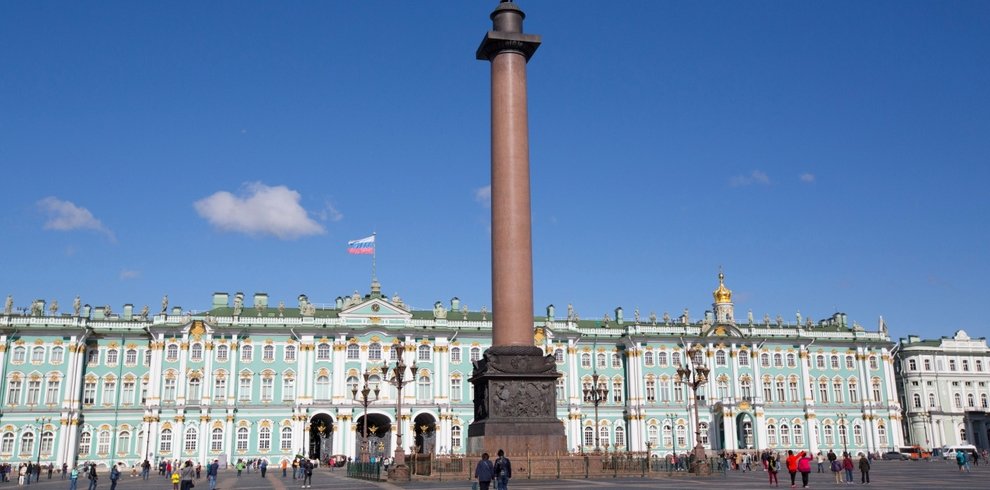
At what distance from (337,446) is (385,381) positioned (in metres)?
6.29

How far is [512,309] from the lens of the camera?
110 feet

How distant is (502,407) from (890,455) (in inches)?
2329

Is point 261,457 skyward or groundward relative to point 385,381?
groundward

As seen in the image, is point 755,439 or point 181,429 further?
point 755,439

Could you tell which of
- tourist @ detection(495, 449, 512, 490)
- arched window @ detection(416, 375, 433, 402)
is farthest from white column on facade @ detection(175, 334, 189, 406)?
tourist @ detection(495, 449, 512, 490)

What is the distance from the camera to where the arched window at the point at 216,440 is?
70625 mm

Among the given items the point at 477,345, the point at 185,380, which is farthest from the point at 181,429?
the point at 477,345

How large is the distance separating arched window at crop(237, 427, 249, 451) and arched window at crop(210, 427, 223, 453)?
4.16 ft

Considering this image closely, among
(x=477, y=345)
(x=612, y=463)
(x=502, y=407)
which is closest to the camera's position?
(x=502, y=407)

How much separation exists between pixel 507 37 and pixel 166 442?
48663 millimetres

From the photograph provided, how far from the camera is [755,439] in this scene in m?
80.5

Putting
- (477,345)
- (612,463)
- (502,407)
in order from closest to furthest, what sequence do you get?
(502,407)
(612,463)
(477,345)

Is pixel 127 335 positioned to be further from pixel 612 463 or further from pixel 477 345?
pixel 612 463

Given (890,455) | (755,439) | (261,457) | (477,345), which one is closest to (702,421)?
(755,439)
